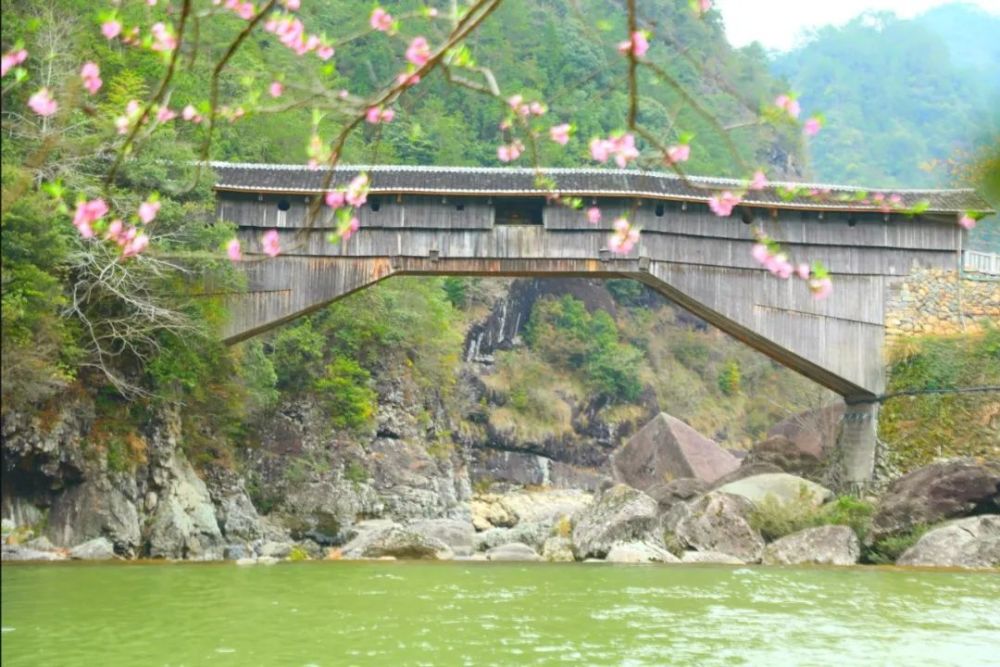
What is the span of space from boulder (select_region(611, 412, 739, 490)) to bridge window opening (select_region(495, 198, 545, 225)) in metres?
6.82

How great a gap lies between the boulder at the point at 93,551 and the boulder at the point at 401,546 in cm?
328

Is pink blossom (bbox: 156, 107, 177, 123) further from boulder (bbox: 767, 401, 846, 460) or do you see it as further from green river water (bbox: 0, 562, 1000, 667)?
boulder (bbox: 767, 401, 846, 460)

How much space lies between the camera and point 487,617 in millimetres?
9852

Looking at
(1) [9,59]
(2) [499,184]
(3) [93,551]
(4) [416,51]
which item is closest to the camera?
(1) [9,59]

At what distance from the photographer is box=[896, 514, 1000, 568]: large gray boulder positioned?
14.8 m

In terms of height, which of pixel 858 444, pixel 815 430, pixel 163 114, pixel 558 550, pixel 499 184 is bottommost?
pixel 558 550

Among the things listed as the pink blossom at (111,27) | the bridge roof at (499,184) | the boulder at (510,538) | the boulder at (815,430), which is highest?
the bridge roof at (499,184)

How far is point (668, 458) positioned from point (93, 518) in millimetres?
11750

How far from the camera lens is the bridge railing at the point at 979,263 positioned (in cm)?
2011

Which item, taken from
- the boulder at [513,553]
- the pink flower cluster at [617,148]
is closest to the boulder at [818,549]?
the boulder at [513,553]

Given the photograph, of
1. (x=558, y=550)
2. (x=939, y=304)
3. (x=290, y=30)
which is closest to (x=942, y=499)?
(x=939, y=304)

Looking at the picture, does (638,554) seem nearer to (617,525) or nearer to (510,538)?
(617,525)

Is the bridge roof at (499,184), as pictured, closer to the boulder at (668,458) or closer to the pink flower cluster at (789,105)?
the boulder at (668,458)

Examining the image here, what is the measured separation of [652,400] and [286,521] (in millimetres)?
16319
